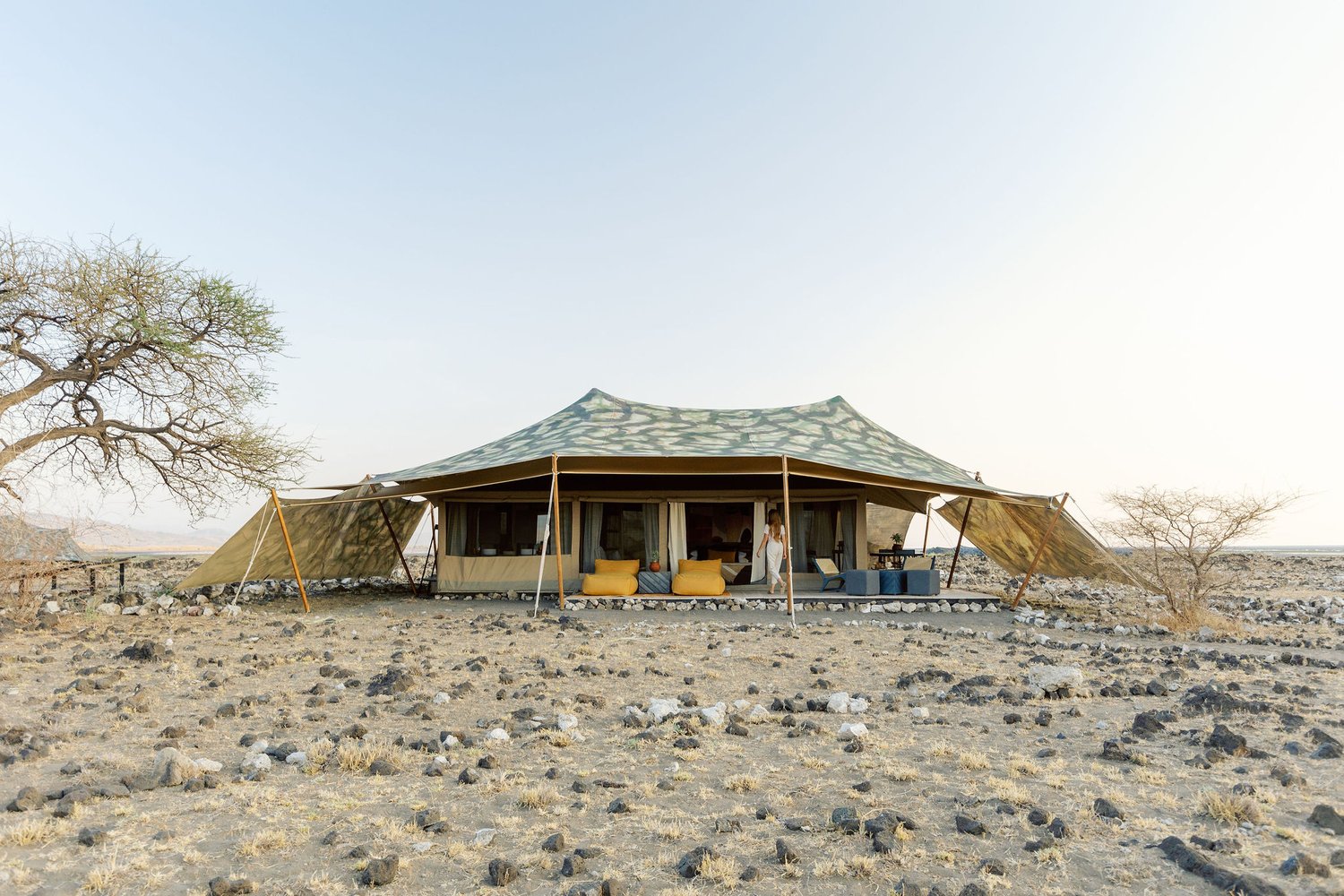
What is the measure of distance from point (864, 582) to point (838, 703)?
890 centimetres

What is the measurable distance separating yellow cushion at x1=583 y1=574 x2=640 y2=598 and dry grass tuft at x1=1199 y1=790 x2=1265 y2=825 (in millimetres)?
11590

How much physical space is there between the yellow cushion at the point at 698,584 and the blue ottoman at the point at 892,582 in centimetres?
306

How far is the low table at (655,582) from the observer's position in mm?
15375

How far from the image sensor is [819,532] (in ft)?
57.7

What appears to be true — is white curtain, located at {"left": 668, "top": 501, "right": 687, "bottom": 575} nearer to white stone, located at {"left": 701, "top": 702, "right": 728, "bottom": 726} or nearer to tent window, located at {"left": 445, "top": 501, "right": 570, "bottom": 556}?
tent window, located at {"left": 445, "top": 501, "right": 570, "bottom": 556}

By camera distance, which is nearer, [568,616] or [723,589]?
[568,616]

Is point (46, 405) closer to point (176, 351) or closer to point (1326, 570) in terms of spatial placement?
point (176, 351)

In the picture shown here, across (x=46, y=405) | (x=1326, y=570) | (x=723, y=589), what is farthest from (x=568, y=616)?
(x=1326, y=570)

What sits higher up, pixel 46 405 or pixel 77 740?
pixel 46 405

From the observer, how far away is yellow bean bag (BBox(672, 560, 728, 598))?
15.0 meters

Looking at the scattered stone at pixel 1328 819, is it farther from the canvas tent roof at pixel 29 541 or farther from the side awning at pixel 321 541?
the canvas tent roof at pixel 29 541

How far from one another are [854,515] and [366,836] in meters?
14.3

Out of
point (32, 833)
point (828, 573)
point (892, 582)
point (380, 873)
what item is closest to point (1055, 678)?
point (380, 873)

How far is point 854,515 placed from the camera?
17.1 meters
